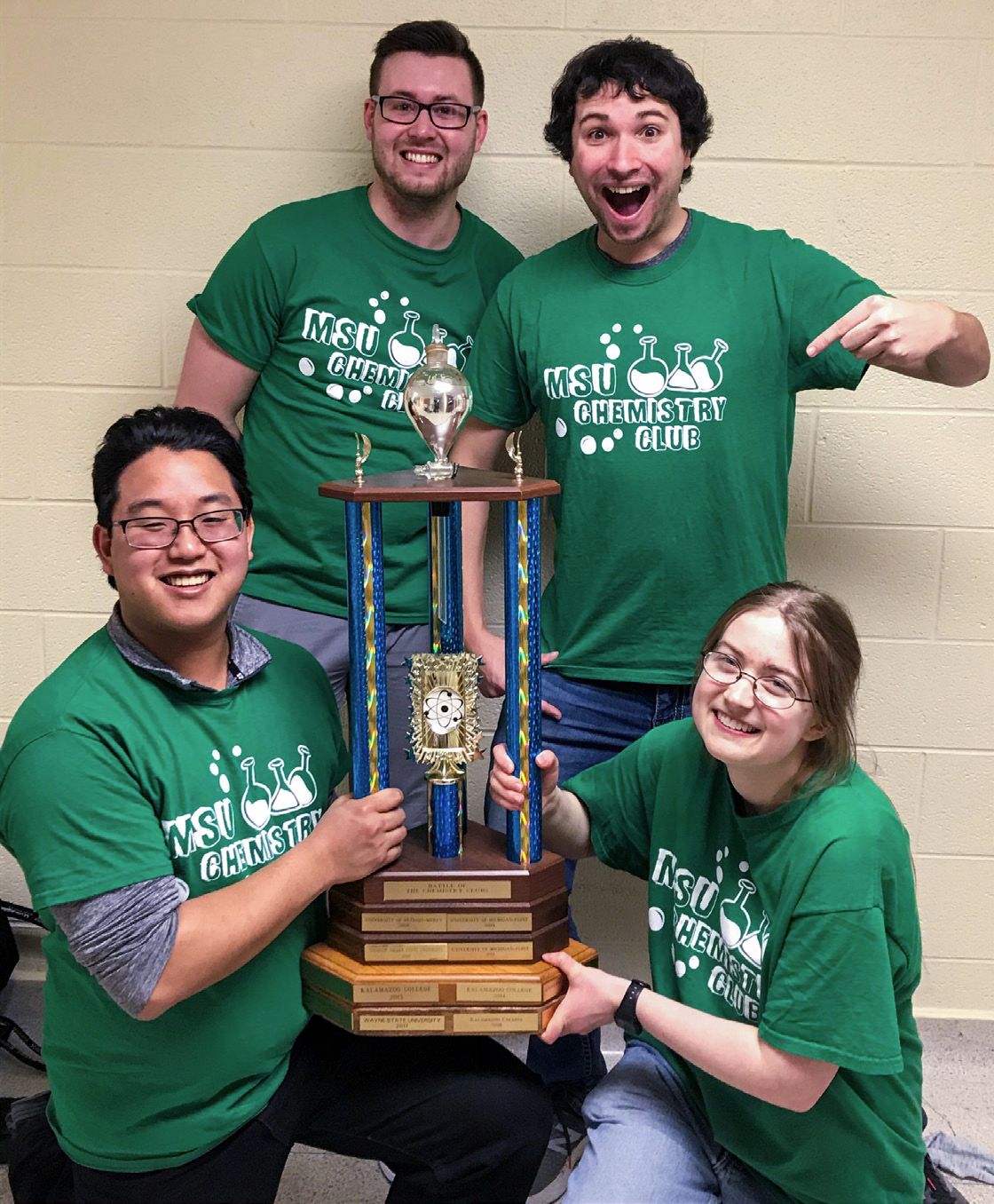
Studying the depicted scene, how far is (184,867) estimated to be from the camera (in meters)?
1.40

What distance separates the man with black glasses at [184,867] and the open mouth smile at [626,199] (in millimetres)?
734

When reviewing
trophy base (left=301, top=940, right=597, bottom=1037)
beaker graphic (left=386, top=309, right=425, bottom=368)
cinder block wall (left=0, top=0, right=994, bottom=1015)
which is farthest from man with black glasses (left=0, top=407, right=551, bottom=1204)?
cinder block wall (left=0, top=0, right=994, bottom=1015)

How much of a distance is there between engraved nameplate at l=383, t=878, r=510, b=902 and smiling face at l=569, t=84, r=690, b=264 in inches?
38.7

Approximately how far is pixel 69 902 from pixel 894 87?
1.85m

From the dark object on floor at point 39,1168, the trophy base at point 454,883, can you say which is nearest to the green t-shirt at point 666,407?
the trophy base at point 454,883

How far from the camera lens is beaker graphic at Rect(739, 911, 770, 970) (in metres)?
1.42

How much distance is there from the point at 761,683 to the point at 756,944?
Result: 30 centimetres

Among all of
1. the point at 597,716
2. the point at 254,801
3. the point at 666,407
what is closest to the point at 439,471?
the point at 254,801

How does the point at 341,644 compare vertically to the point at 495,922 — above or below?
above

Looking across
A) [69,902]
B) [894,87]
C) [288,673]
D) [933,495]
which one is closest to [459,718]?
[288,673]

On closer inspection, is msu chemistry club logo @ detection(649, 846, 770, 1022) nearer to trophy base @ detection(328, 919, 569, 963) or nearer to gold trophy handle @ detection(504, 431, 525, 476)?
trophy base @ detection(328, 919, 569, 963)

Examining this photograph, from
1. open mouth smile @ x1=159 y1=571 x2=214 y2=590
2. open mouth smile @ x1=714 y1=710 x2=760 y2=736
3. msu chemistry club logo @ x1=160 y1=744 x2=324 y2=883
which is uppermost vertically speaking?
open mouth smile @ x1=159 y1=571 x2=214 y2=590

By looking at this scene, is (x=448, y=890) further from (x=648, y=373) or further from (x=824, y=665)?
(x=648, y=373)

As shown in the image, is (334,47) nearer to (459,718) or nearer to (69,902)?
(459,718)
